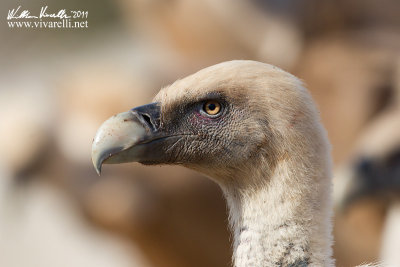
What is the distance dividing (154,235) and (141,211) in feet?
1.21

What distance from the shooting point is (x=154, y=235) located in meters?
7.50

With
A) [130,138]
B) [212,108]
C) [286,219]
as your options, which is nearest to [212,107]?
[212,108]

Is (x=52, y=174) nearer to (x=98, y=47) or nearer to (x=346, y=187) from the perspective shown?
(x=346, y=187)

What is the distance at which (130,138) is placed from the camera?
Result: 2910 mm

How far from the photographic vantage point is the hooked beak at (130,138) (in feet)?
9.43

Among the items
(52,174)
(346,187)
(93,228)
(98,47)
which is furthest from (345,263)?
(98,47)

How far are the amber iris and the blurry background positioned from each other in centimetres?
303

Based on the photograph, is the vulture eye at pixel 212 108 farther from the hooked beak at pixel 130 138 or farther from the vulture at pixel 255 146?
the hooked beak at pixel 130 138

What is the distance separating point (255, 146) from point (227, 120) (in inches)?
6.0

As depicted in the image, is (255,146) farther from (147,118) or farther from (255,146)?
(147,118)

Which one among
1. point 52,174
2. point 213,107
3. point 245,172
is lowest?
point 245,172

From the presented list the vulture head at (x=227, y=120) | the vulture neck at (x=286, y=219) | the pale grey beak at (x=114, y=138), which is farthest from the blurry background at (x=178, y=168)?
the pale grey beak at (x=114, y=138)

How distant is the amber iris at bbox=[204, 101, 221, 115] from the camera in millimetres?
3055
